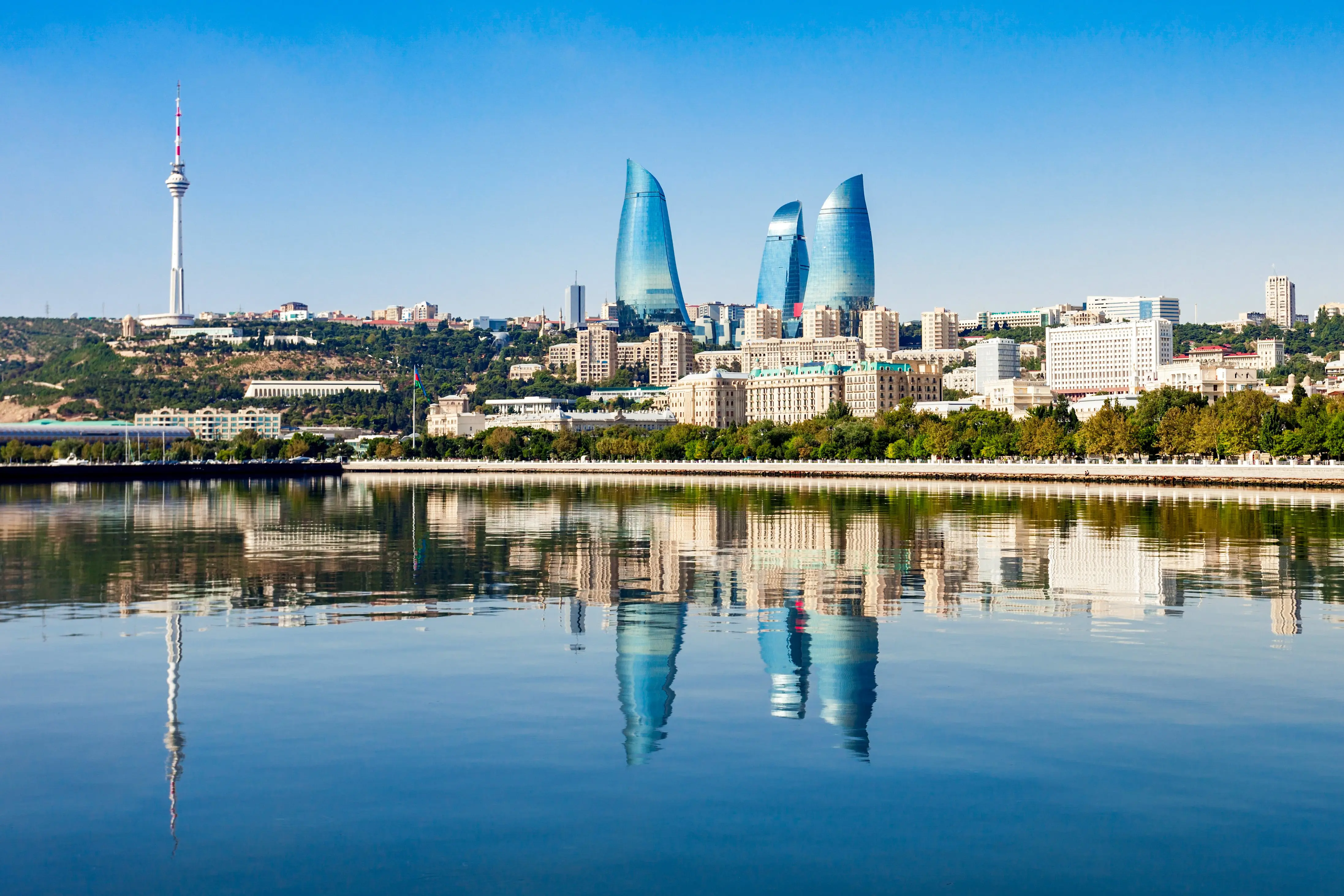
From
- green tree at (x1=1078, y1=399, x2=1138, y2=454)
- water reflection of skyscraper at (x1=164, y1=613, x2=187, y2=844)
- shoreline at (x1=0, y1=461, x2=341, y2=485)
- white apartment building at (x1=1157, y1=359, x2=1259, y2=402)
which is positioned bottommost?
water reflection of skyscraper at (x1=164, y1=613, x2=187, y2=844)

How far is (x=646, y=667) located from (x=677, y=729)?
353cm

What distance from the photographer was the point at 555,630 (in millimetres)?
21500

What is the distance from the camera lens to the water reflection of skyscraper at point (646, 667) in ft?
46.1

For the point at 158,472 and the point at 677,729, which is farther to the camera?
the point at 158,472

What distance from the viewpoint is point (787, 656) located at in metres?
18.5

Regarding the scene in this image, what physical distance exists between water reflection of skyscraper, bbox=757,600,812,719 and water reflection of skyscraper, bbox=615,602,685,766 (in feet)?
3.86

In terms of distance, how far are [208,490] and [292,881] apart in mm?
92113

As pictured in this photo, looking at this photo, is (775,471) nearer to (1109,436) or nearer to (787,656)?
(1109,436)

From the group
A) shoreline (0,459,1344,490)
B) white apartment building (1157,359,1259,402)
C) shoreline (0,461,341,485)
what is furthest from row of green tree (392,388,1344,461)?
shoreline (0,461,341,485)

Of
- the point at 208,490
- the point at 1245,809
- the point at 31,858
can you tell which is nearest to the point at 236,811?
the point at 31,858

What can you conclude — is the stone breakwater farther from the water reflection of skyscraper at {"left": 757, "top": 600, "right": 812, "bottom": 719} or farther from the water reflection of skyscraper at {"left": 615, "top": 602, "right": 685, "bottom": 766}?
the water reflection of skyscraper at {"left": 615, "top": 602, "right": 685, "bottom": 766}

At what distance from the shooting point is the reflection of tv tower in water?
38.1 ft

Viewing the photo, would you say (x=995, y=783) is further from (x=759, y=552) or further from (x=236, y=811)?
(x=759, y=552)

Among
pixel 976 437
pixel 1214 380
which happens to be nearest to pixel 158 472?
pixel 976 437
